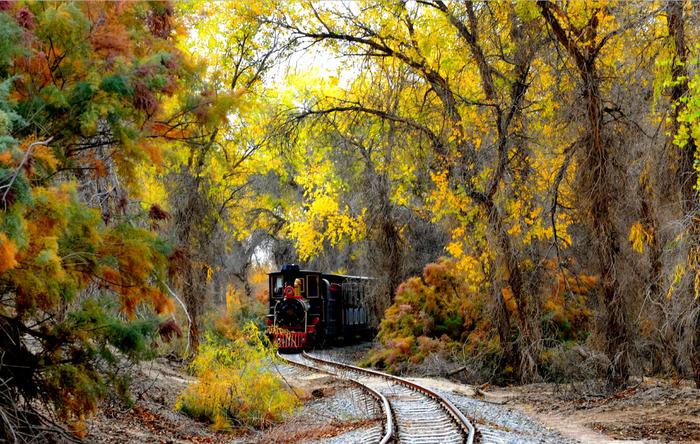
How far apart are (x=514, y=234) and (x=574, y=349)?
9.18 ft

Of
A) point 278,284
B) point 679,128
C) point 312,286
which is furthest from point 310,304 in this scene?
point 679,128

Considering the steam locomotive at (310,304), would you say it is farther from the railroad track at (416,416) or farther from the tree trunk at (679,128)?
the tree trunk at (679,128)

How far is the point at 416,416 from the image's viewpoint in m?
11.8

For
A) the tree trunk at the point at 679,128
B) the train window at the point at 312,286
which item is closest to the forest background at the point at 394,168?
the tree trunk at the point at 679,128

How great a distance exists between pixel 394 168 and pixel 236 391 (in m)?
8.36

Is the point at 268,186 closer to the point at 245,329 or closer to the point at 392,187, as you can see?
the point at 392,187

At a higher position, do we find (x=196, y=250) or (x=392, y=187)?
(x=392, y=187)

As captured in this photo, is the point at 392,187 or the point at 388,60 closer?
the point at 388,60

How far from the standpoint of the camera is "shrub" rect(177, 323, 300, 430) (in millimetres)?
13016

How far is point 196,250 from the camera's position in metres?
18.5

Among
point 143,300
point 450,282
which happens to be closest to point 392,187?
point 450,282

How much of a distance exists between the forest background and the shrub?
361 millimetres

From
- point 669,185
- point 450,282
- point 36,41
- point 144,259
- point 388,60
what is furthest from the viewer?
point 450,282

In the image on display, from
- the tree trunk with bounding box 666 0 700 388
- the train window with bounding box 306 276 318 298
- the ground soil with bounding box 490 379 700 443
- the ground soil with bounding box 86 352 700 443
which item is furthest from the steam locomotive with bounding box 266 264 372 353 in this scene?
the tree trunk with bounding box 666 0 700 388
